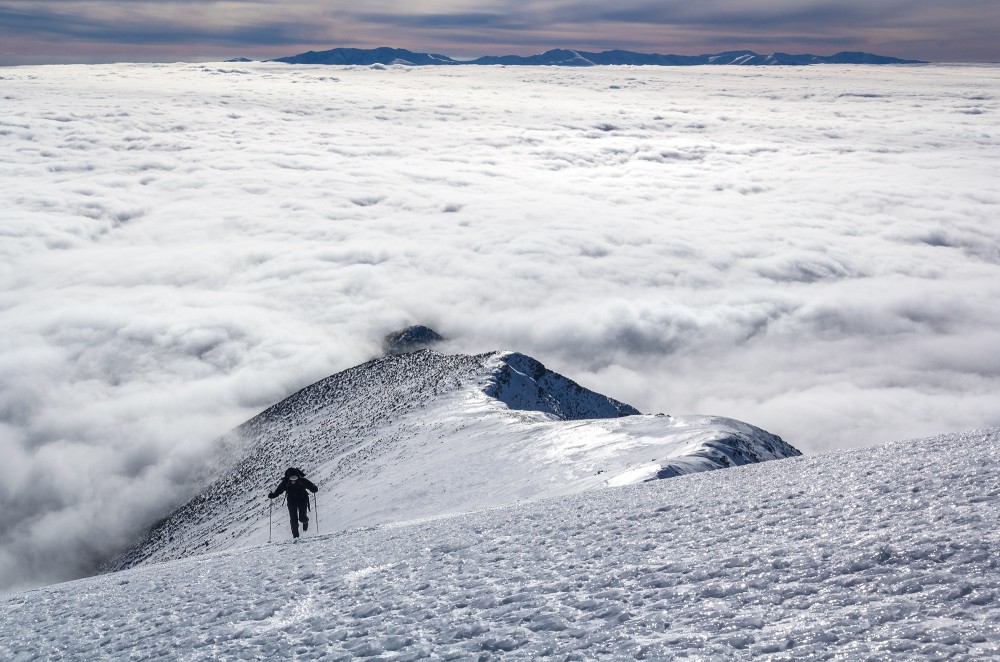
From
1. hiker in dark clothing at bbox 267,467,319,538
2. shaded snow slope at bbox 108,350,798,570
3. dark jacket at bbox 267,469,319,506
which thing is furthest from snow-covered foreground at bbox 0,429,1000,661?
shaded snow slope at bbox 108,350,798,570

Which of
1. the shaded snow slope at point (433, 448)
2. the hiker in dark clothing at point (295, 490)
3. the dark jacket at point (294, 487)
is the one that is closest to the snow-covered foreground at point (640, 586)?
the hiker in dark clothing at point (295, 490)

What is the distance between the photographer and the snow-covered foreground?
26.1ft

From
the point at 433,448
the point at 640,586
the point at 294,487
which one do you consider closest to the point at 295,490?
the point at 294,487

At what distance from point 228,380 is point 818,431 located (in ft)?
368

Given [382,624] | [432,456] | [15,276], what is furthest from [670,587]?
[15,276]

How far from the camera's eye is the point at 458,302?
580ft

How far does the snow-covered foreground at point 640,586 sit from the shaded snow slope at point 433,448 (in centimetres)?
928

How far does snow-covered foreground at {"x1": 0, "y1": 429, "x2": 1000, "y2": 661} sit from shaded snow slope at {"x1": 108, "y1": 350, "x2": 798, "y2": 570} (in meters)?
9.28

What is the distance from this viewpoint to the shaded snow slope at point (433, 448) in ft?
92.5

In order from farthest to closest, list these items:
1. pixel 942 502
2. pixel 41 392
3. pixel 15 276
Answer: pixel 15 276
pixel 41 392
pixel 942 502

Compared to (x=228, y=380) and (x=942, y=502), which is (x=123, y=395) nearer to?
(x=228, y=380)

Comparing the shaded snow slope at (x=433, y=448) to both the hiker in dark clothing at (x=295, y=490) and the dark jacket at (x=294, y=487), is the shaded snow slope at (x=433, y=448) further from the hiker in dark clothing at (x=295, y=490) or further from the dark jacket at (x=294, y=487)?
the dark jacket at (x=294, y=487)

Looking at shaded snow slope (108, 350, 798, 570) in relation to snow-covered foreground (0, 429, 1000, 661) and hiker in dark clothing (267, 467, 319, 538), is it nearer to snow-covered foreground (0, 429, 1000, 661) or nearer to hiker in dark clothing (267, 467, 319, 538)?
hiker in dark clothing (267, 467, 319, 538)

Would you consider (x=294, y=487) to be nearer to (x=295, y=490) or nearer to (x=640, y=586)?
(x=295, y=490)
